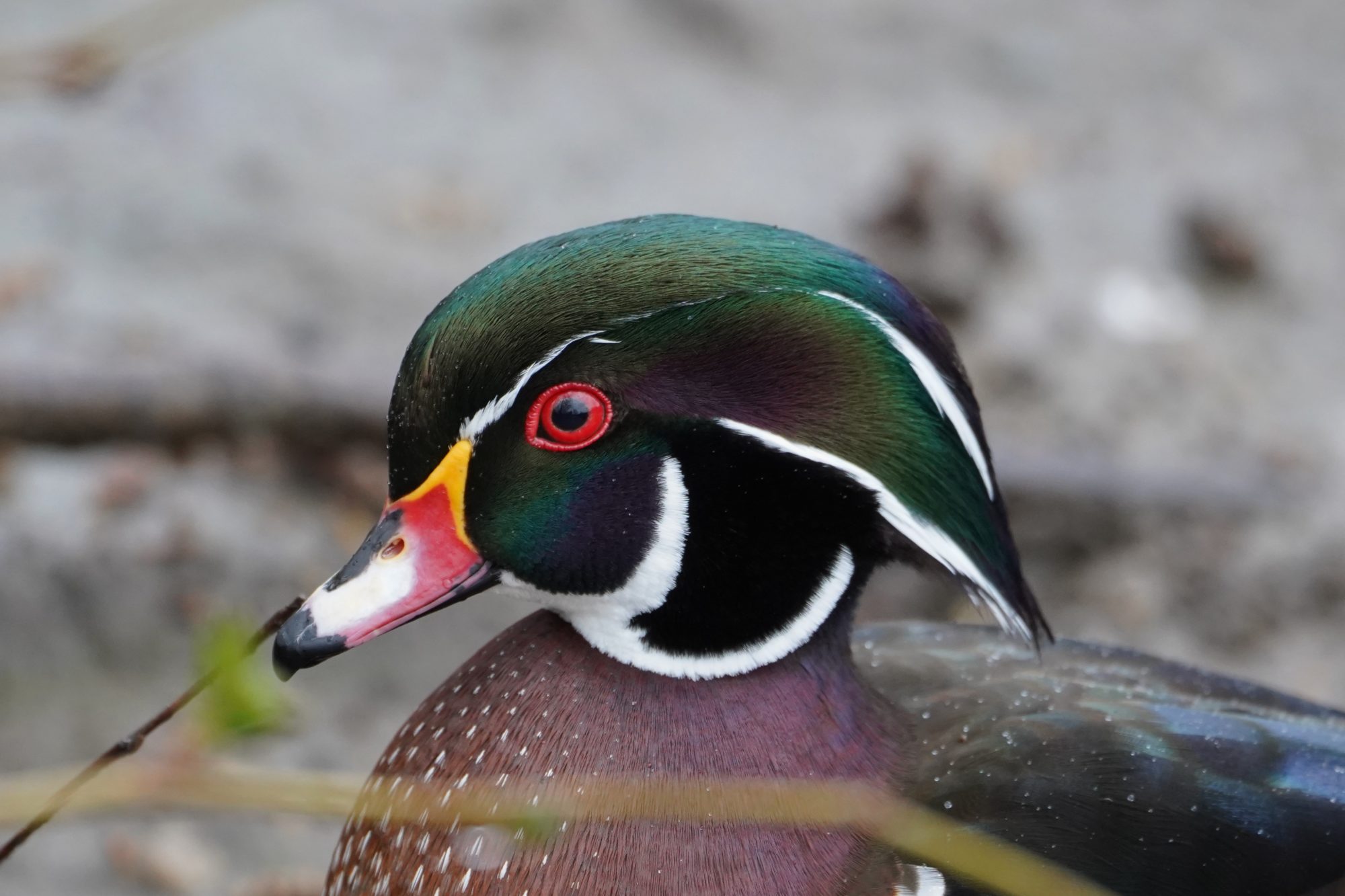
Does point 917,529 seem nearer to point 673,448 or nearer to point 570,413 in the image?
point 673,448

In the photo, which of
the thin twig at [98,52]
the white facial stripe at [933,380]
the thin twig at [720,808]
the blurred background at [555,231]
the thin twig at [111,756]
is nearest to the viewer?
the thin twig at [111,756]

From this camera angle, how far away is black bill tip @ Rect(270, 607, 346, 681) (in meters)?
1.33

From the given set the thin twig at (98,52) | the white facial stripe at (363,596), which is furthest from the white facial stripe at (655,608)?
the thin twig at (98,52)

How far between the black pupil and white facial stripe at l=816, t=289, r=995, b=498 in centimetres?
25

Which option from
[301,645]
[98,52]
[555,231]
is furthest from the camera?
[555,231]

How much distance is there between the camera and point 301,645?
4.40 feet

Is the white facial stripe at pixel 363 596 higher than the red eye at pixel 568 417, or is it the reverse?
the red eye at pixel 568 417

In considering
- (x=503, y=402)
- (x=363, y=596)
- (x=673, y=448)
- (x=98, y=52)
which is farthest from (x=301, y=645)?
(x=98, y=52)

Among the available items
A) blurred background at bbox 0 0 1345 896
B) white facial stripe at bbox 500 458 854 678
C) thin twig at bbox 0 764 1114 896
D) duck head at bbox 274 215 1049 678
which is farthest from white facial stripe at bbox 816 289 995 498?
blurred background at bbox 0 0 1345 896

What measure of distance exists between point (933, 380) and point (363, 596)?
0.59 meters

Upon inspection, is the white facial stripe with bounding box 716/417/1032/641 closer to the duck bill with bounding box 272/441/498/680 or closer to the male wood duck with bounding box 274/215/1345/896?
the male wood duck with bounding box 274/215/1345/896

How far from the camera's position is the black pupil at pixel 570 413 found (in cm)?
140

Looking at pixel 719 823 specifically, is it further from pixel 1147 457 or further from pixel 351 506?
pixel 1147 457

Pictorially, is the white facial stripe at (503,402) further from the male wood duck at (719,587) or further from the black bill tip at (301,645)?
the black bill tip at (301,645)
